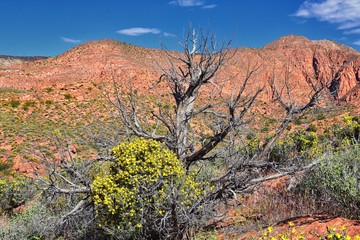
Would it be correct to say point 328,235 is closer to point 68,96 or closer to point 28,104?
point 28,104

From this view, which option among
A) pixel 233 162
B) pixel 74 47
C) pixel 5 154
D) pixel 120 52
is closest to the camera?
pixel 233 162

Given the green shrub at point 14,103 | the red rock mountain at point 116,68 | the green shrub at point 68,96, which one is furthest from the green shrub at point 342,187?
the green shrub at point 68,96

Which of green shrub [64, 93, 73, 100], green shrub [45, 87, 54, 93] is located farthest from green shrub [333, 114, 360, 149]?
green shrub [45, 87, 54, 93]

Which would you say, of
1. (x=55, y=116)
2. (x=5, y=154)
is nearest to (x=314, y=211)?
(x=5, y=154)

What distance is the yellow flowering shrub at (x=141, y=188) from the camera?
5.21m

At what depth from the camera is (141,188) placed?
17.5ft

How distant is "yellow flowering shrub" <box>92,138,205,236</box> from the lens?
5.21 metres

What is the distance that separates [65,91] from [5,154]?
17.5m

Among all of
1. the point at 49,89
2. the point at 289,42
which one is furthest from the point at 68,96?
the point at 289,42

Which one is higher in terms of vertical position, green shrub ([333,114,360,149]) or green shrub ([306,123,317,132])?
green shrub ([333,114,360,149])

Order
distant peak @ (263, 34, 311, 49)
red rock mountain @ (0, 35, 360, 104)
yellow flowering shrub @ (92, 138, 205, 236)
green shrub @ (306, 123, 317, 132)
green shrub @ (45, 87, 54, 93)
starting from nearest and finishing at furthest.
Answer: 1. yellow flowering shrub @ (92, 138, 205, 236)
2. green shrub @ (306, 123, 317, 132)
3. green shrub @ (45, 87, 54, 93)
4. red rock mountain @ (0, 35, 360, 104)
5. distant peak @ (263, 34, 311, 49)

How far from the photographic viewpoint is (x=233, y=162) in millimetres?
6816

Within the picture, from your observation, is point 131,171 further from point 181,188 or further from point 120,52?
point 120,52

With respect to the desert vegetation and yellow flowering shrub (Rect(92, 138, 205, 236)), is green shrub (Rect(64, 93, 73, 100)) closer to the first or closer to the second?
the desert vegetation
